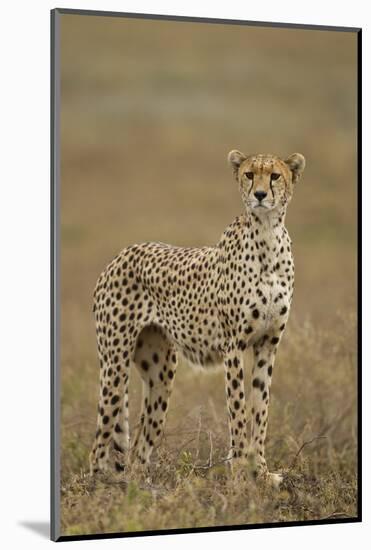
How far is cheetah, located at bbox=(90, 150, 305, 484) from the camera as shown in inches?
290

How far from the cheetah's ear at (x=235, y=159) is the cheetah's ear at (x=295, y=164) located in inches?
8.5

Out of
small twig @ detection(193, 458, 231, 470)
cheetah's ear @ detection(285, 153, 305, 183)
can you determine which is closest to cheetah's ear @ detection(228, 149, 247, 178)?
cheetah's ear @ detection(285, 153, 305, 183)

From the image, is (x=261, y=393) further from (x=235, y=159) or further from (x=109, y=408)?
(x=235, y=159)

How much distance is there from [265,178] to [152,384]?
4.06 feet

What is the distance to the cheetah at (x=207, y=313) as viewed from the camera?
7363 mm

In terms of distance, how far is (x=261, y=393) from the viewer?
7.55 meters

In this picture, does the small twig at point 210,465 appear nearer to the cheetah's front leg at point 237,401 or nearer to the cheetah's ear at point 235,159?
the cheetah's front leg at point 237,401

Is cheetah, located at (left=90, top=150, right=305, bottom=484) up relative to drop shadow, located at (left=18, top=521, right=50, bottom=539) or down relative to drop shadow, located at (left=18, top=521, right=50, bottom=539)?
up

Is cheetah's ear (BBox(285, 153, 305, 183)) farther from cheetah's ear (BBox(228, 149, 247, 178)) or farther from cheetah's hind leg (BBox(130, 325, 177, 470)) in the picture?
cheetah's hind leg (BBox(130, 325, 177, 470))

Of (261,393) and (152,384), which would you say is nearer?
(261,393)

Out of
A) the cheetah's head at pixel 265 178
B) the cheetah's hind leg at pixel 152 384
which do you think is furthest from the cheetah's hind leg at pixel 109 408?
the cheetah's head at pixel 265 178

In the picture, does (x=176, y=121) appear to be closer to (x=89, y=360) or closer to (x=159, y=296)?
(x=159, y=296)

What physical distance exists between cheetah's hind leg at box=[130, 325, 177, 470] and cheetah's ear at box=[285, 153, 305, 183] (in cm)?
103

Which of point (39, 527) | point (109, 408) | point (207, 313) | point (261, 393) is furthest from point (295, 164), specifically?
point (39, 527)
